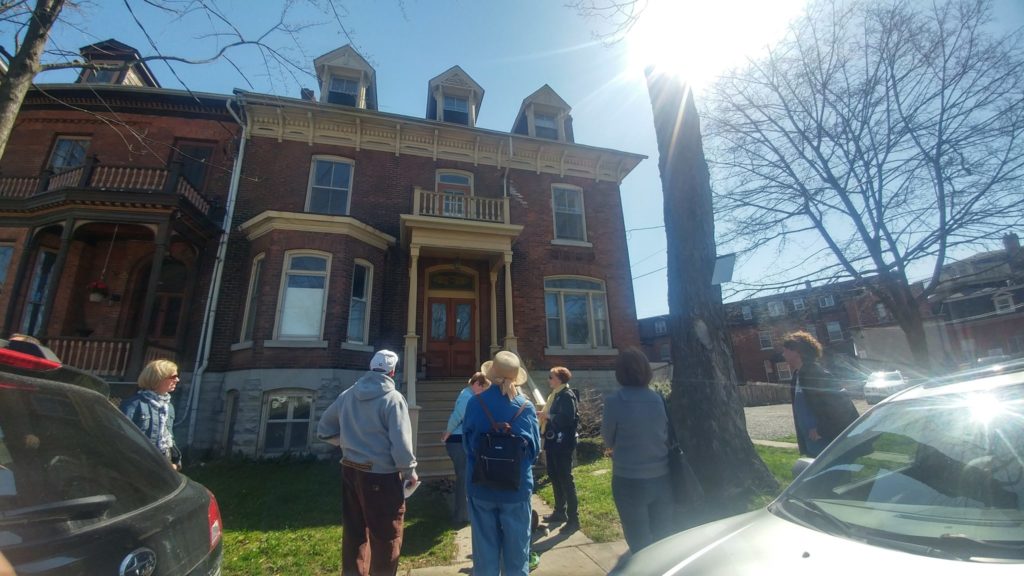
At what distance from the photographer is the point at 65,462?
1619mm

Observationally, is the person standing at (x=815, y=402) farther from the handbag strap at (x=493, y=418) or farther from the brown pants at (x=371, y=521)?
the brown pants at (x=371, y=521)

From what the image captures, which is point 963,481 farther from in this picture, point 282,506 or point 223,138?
point 223,138

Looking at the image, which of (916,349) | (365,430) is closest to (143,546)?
(365,430)

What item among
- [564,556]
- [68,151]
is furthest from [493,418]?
[68,151]

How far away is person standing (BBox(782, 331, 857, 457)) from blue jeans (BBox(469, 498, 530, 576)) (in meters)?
2.82

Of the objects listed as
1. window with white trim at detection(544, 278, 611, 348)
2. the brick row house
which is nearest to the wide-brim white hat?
the brick row house

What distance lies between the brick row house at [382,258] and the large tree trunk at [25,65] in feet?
16.7

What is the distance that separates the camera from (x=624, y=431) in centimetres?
316

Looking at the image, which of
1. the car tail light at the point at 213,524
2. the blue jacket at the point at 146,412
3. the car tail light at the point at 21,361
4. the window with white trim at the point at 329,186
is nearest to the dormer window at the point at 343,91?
the window with white trim at the point at 329,186

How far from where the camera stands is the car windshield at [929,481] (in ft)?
5.16

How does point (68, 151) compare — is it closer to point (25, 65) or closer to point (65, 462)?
point (25, 65)

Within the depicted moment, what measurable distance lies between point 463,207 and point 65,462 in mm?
10717

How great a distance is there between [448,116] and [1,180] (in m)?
11.8

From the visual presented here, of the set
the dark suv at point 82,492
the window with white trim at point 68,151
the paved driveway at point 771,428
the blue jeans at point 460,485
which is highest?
the window with white trim at point 68,151
